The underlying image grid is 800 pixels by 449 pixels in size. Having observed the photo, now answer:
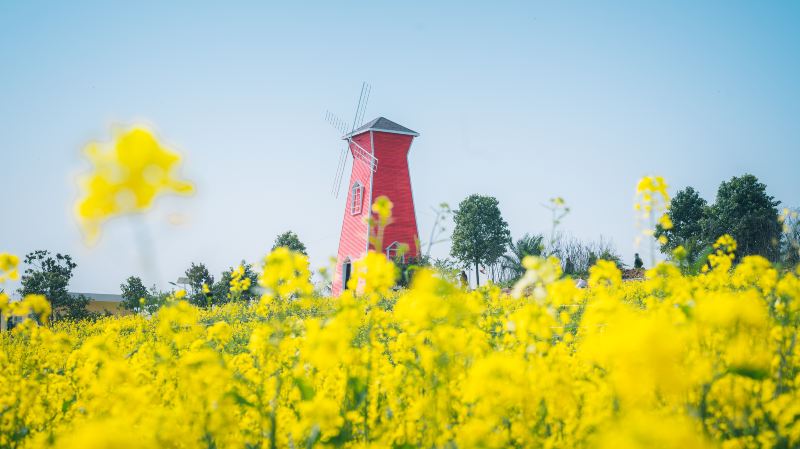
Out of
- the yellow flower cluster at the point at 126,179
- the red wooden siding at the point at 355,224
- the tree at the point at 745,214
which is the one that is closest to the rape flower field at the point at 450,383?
the yellow flower cluster at the point at 126,179

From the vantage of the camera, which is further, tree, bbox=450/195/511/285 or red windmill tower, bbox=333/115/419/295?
tree, bbox=450/195/511/285

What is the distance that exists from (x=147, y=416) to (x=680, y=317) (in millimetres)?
2656

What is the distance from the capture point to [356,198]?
26.3m

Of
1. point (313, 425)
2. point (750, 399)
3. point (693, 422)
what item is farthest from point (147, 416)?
point (750, 399)

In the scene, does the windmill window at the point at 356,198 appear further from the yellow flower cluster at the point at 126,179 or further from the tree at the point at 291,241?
the yellow flower cluster at the point at 126,179

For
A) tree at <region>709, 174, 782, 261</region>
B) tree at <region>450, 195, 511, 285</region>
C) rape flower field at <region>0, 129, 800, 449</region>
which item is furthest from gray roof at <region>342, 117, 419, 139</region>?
rape flower field at <region>0, 129, 800, 449</region>

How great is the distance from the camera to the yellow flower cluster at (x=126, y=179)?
6.24 feet

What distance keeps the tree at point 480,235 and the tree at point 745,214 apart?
10.8 meters

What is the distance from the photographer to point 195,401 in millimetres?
2963

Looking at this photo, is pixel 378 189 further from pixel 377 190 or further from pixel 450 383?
pixel 450 383

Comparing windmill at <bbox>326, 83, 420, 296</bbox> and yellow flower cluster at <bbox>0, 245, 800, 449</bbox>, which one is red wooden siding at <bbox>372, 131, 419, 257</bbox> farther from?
yellow flower cluster at <bbox>0, 245, 800, 449</bbox>

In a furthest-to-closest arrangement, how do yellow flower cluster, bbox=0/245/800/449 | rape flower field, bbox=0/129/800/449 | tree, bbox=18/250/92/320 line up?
tree, bbox=18/250/92/320 → yellow flower cluster, bbox=0/245/800/449 → rape flower field, bbox=0/129/800/449

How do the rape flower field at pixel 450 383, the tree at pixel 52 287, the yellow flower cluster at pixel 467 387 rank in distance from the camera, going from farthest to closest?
the tree at pixel 52 287 → the yellow flower cluster at pixel 467 387 → the rape flower field at pixel 450 383

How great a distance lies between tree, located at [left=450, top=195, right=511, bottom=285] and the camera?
33781 mm
